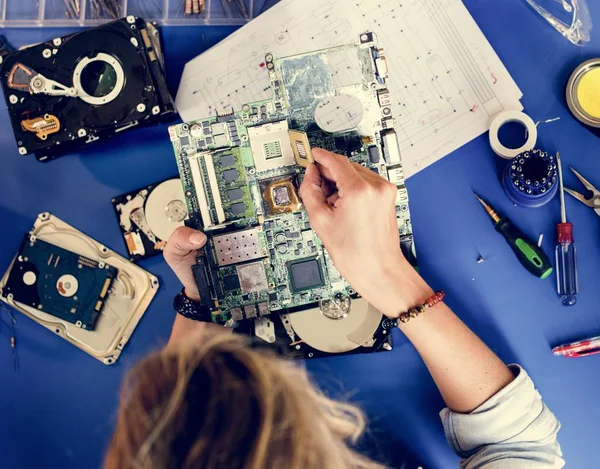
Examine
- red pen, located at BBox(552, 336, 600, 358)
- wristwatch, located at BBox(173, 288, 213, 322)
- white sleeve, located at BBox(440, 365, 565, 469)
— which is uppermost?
wristwatch, located at BBox(173, 288, 213, 322)

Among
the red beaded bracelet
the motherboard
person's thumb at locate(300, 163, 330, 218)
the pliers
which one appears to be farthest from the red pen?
person's thumb at locate(300, 163, 330, 218)

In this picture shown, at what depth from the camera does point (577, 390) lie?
1.55 meters

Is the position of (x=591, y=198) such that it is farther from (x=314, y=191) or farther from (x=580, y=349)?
(x=314, y=191)

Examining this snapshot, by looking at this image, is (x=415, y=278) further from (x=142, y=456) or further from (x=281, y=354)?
(x=142, y=456)

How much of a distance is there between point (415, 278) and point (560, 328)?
0.55 m

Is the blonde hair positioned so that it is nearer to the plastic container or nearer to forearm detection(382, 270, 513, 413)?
forearm detection(382, 270, 513, 413)

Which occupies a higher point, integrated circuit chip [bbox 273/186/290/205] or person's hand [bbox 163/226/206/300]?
integrated circuit chip [bbox 273/186/290/205]

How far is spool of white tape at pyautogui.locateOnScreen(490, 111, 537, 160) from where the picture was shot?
1.52 metres

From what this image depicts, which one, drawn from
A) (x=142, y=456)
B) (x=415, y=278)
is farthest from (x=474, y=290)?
(x=142, y=456)

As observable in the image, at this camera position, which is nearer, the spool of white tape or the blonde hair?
the blonde hair

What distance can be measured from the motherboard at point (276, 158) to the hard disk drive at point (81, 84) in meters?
0.34

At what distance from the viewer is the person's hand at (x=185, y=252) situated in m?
1.25

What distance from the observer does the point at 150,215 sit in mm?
1596

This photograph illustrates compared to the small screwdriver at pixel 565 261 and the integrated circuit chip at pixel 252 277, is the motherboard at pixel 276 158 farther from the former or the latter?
the small screwdriver at pixel 565 261
